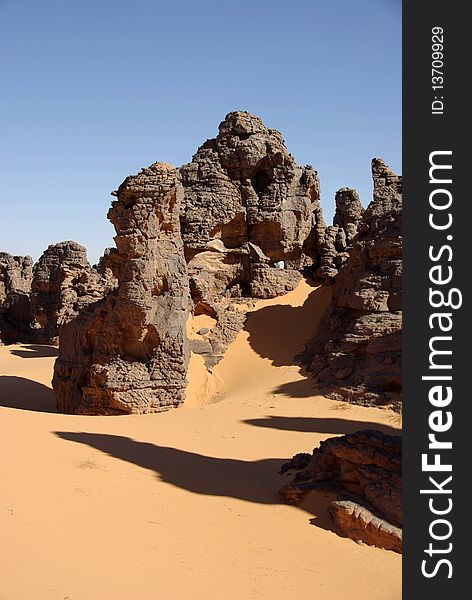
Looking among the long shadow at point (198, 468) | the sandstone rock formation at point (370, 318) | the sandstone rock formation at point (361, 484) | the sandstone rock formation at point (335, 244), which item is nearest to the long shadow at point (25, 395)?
the long shadow at point (198, 468)

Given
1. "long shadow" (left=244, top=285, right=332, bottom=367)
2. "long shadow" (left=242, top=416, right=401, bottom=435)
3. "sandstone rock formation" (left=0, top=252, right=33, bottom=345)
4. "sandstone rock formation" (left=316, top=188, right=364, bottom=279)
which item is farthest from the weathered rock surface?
"sandstone rock formation" (left=0, top=252, right=33, bottom=345)

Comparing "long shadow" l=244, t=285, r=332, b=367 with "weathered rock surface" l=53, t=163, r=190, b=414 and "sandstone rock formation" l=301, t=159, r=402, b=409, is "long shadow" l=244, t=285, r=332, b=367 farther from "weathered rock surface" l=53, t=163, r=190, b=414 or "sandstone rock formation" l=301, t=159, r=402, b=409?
"weathered rock surface" l=53, t=163, r=190, b=414

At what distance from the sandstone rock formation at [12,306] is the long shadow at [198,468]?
24683 mm

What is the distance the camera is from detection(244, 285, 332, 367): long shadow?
1897 centimetres

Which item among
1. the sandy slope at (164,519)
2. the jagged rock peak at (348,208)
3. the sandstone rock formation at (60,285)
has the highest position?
the jagged rock peak at (348,208)

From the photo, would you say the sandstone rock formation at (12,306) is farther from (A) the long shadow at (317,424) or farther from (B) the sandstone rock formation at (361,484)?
(B) the sandstone rock formation at (361,484)

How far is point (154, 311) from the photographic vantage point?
1466 cm

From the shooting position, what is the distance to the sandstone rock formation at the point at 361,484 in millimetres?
6523

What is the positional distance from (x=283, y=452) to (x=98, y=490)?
13.6 feet

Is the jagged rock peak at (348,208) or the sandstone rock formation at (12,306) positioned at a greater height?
the jagged rock peak at (348,208)

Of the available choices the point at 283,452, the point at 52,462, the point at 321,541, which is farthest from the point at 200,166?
the point at 321,541

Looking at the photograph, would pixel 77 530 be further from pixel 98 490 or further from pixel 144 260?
pixel 144 260

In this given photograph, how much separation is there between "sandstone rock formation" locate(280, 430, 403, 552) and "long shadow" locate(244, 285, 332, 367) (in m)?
10.2

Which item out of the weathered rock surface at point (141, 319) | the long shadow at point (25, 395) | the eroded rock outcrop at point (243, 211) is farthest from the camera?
the eroded rock outcrop at point (243, 211)
